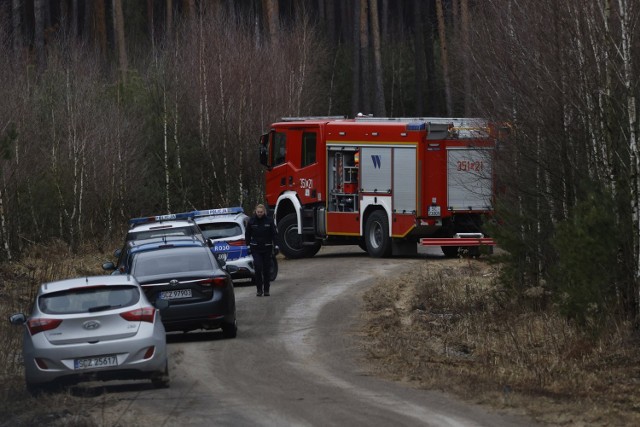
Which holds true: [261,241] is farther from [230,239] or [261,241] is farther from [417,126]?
[417,126]

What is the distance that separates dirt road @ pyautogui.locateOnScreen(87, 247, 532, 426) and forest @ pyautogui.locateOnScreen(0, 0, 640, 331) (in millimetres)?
3439

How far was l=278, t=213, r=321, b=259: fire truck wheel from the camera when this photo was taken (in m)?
34.1

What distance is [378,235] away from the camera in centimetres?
3209

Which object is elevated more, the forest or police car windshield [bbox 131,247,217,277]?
the forest

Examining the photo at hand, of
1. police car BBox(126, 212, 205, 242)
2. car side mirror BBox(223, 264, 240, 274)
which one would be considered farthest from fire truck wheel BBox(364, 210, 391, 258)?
car side mirror BBox(223, 264, 240, 274)

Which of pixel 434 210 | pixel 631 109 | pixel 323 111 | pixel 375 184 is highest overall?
pixel 323 111

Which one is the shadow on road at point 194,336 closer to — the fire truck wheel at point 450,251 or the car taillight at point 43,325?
the car taillight at point 43,325

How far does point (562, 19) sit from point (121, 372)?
7935 mm

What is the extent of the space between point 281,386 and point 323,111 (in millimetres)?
49590

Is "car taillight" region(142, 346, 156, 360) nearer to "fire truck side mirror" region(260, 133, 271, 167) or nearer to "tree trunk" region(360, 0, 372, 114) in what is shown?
"fire truck side mirror" region(260, 133, 271, 167)

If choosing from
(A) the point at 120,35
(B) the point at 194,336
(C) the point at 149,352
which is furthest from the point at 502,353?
(A) the point at 120,35

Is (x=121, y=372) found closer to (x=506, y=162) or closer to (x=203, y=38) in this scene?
(x=506, y=162)

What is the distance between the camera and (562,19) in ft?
60.5

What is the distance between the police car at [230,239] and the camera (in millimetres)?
28375
